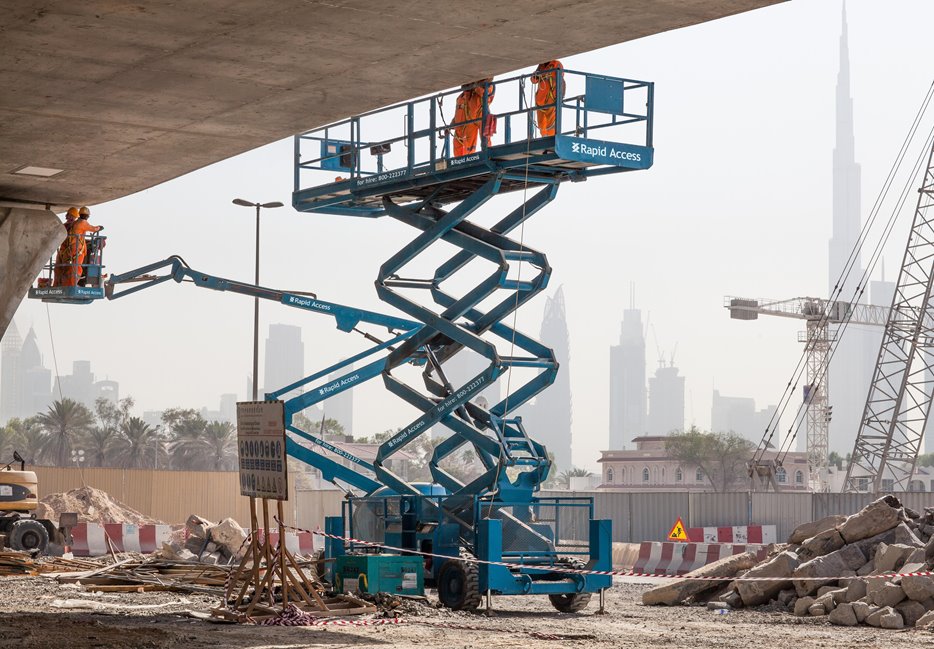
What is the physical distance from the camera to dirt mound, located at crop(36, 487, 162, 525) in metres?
42.9

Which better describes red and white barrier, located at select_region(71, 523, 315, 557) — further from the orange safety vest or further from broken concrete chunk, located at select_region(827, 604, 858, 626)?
broken concrete chunk, located at select_region(827, 604, 858, 626)

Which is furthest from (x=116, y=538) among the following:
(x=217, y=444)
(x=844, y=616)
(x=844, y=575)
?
(x=217, y=444)

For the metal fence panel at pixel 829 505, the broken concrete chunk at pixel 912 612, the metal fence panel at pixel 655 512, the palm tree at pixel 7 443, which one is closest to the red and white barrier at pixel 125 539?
the metal fence panel at pixel 655 512

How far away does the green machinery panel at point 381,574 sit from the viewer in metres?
18.8

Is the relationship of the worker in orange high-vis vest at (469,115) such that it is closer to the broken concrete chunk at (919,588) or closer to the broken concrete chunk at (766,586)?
the broken concrete chunk at (766,586)

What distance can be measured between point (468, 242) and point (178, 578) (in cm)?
750

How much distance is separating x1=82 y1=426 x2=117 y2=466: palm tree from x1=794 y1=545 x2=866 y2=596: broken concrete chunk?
4301 inches

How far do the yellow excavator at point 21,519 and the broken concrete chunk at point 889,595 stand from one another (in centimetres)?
1755

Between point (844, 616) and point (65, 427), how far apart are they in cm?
10928

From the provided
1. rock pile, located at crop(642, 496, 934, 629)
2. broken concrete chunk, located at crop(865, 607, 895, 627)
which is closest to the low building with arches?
rock pile, located at crop(642, 496, 934, 629)

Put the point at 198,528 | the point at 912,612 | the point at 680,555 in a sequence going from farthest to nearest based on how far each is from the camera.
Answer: the point at 198,528 < the point at 680,555 < the point at 912,612

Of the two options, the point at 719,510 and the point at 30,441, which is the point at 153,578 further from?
the point at 30,441

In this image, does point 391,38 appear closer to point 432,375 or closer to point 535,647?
point 535,647

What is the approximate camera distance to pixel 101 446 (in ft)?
404
